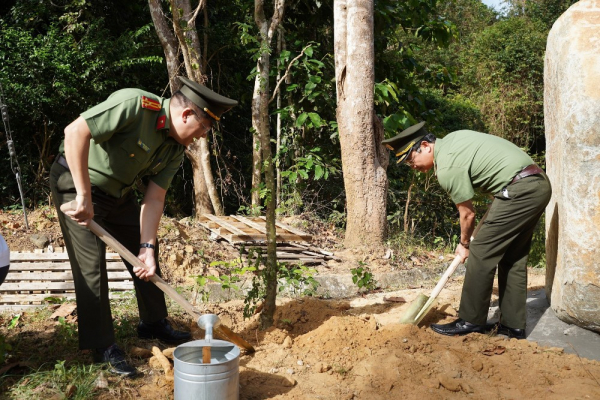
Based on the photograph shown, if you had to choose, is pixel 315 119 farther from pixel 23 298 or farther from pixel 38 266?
pixel 23 298

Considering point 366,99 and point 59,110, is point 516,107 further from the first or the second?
point 59,110

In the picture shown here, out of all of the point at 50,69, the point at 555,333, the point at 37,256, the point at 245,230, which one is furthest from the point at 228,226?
the point at 555,333

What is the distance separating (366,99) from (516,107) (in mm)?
9385

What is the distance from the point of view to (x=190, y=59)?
8289 millimetres

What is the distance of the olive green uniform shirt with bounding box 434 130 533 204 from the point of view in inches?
151

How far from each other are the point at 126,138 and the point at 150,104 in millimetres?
233

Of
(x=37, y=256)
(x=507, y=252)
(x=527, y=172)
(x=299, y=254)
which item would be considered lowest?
(x=299, y=254)

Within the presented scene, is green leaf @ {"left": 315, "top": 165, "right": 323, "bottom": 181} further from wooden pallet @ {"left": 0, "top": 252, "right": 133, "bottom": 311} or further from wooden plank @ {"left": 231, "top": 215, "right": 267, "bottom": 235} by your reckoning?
wooden pallet @ {"left": 0, "top": 252, "right": 133, "bottom": 311}

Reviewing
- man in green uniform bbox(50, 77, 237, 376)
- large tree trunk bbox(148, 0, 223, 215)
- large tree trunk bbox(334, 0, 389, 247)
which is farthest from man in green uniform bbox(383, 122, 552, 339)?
large tree trunk bbox(148, 0, 223, 215)

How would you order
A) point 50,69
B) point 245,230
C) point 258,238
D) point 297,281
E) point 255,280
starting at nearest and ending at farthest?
point 297,281, point 255,280, point 258,238, point 245,230, point 50,69

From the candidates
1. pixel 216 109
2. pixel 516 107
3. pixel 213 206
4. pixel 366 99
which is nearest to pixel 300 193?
pixel 213 206

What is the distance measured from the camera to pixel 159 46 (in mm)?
9711

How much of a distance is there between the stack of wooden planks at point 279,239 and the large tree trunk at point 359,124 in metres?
0.61

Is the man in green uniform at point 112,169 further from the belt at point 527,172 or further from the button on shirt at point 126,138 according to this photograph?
the belt at point 527,172
